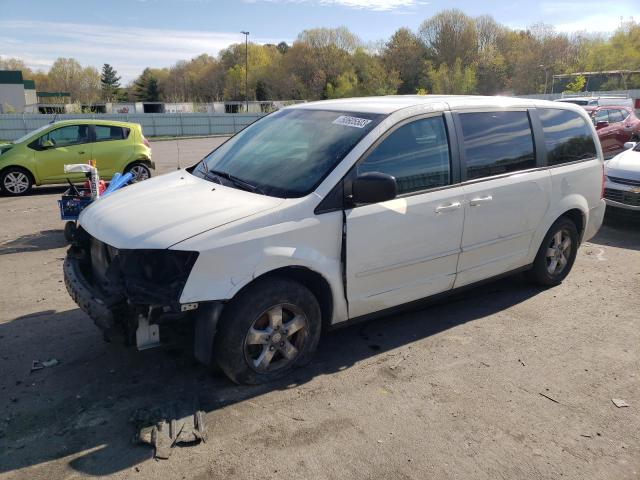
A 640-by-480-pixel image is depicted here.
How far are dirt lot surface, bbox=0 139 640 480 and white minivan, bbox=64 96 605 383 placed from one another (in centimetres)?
40

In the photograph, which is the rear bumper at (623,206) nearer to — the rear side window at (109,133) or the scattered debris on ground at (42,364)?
the scattered debris on ground at (42,364)

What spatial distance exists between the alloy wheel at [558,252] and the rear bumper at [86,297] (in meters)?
4.18

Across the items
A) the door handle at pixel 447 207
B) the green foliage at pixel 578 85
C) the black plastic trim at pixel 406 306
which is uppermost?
the green foliage at pixel 578 85

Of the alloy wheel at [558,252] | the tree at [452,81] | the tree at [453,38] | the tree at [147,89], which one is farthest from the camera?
the tree at [147,89]

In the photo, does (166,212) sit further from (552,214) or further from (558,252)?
(558,252)

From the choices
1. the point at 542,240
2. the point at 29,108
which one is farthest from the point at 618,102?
the point at 29,108

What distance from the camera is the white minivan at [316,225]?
10.6ft

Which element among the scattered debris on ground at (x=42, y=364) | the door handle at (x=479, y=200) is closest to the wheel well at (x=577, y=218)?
the door handle at (x=479, y=200)

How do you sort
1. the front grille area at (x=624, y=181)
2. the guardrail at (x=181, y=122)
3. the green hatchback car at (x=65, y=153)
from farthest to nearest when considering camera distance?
the guardrail at (x=181, y=122) → the green hatchback car at (x=65, y=153) → the front grille area at (x=624, y=181)

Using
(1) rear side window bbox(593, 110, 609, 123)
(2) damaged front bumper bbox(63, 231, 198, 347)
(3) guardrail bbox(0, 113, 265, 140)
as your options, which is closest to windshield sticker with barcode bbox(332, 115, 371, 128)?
(2) damaged front bumper bbox(63, 231, 198, 347)

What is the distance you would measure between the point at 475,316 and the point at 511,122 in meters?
1.80

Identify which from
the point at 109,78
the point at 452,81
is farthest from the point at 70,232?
the point at 109,78

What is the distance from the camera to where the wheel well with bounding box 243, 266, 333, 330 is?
3551 mm

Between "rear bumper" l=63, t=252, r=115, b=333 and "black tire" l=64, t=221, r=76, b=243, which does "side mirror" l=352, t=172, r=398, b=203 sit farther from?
"black tire" l=64, t=221, r=76, b=243
